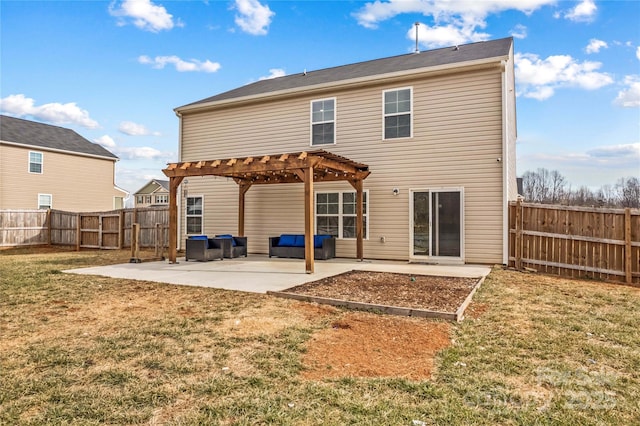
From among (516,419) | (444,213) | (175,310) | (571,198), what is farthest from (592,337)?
(571,198)

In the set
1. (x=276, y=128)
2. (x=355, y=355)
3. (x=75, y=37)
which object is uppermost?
(x=75, y=37)

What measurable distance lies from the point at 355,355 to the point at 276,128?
33.1 ft

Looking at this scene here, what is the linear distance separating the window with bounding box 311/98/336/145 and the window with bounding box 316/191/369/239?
1737 millimetres

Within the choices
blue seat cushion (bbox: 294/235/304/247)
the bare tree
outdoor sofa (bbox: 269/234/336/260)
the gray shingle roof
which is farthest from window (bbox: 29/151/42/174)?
the bare tree

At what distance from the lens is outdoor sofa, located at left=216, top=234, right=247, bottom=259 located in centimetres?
1112

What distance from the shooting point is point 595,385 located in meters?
2.83

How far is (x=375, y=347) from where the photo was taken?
3689mm

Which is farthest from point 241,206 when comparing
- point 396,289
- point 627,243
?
point 627,243

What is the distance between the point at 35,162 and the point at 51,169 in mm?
840

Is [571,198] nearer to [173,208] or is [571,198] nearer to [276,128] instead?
[276,128]

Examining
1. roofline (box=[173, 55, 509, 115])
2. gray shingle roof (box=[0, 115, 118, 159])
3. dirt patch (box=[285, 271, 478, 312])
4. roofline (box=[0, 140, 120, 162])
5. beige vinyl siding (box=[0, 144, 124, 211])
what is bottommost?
dirt patch (box=[285, 271, 478, 312])

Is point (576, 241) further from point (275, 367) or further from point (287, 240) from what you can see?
point (275, 367)

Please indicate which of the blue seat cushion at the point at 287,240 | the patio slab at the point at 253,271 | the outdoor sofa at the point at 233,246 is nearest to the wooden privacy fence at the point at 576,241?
the patio slab at the point at 253,271

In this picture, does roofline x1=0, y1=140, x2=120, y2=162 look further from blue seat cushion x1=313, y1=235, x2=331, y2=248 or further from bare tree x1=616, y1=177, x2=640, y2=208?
bare tree x1=616, y1=177, x2=640, y2=208
